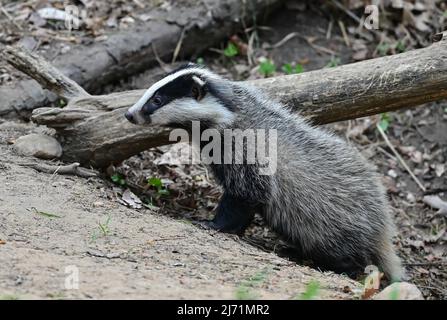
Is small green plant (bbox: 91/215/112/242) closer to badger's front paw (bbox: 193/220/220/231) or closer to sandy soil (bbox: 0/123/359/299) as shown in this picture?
sandy soil (bbox: 0/123/359/299)

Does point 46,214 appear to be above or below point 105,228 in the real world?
above

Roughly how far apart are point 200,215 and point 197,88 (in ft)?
5.08

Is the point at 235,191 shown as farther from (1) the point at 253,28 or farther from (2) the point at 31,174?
(1) the point at 253,28

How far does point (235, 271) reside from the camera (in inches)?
197

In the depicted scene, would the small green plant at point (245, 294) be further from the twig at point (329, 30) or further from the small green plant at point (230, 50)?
the twig at point (329, 30)

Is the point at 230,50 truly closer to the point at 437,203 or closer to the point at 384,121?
the point at 384,121

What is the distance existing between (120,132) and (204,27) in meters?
3.10

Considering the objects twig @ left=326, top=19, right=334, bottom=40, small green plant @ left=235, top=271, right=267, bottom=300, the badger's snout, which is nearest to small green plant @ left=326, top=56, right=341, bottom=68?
twig @ left=326, top=19, right=334, bottom=40

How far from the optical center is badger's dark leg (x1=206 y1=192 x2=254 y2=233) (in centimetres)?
658

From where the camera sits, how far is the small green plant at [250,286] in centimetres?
400

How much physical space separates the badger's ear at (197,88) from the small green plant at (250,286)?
6.55 feet

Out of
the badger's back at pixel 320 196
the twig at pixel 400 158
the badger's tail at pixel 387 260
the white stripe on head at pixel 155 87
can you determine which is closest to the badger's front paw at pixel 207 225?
the badger's back at pixel 320 196

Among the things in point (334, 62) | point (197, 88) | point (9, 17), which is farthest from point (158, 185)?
point (334, 62)

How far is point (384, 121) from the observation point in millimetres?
9516
